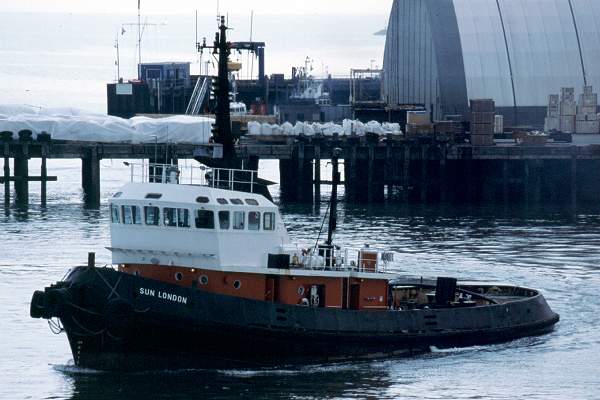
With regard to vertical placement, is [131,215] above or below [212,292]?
above

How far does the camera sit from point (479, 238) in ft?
225

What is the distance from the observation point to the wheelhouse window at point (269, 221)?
39531 millimetres

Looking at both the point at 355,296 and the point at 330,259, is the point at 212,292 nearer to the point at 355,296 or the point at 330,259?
the point at 330,259

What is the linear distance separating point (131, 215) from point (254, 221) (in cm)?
320

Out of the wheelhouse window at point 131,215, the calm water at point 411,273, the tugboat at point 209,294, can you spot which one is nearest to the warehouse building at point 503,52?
the calm water at point 411,273

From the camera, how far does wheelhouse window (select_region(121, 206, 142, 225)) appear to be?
128 ft

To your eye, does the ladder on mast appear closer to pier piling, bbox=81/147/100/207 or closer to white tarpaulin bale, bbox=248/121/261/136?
white tarpaulin bale, bbox=248/121/261/136

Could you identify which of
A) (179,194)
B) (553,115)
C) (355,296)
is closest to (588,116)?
(553,115)

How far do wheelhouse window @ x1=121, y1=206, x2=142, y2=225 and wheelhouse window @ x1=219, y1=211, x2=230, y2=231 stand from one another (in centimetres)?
210

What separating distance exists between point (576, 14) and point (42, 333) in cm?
6420

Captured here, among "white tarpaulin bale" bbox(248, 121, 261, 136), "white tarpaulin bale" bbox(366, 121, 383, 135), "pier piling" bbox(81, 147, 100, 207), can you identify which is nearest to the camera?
"pier piling" bbox(81, 147, 100, 207)

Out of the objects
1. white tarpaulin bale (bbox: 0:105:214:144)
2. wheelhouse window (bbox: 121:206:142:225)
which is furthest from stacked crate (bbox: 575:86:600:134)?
wheelhouse window (bbox: 121:206:142:225)

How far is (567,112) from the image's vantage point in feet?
307

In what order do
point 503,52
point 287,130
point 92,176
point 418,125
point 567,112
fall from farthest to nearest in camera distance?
A: point 503,52 → point 567,112 → point 418,125 → point 287,130 → point 92,176
